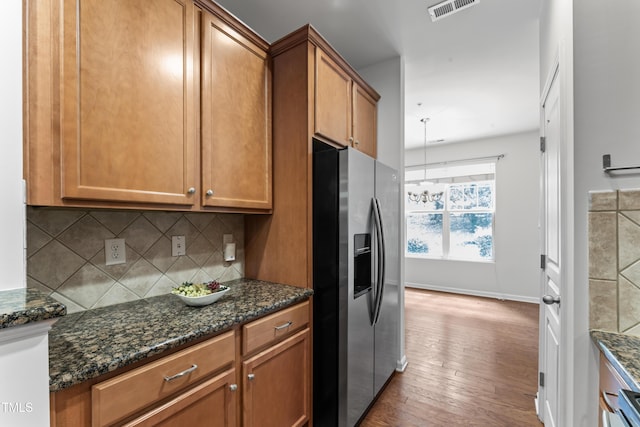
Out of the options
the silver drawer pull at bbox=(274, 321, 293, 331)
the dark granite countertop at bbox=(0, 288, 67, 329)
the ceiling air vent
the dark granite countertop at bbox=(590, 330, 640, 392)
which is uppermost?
the ceiling air vent

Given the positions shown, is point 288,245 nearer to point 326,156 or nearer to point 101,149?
point 326,156

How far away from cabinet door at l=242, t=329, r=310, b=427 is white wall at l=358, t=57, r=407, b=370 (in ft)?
4.21

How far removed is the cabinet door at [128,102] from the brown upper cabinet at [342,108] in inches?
31.4

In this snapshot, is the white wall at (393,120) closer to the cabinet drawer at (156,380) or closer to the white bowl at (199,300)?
the white bowl at (199,300)

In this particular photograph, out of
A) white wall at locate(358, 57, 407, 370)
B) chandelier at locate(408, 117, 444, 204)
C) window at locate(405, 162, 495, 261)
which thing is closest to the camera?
white wall at locate(358, 57, 407, 370)

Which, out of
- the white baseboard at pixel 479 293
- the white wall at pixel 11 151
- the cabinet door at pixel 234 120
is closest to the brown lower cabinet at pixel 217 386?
the white wall at pixel 11 151

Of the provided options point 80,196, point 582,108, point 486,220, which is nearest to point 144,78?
point 80,196

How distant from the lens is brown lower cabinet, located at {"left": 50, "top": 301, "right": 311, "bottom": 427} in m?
0.87

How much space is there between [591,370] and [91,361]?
180cm

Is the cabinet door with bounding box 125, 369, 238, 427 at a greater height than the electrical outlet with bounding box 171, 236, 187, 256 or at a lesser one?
lesser

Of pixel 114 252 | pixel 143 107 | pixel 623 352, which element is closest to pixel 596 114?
pixel 623 352

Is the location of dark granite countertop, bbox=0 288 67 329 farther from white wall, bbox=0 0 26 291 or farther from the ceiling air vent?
the ceiling air vent

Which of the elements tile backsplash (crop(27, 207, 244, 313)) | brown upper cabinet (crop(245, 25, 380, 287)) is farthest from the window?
tile backsplash (crop(27, 207, 244, 313))

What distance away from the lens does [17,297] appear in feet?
2.45
